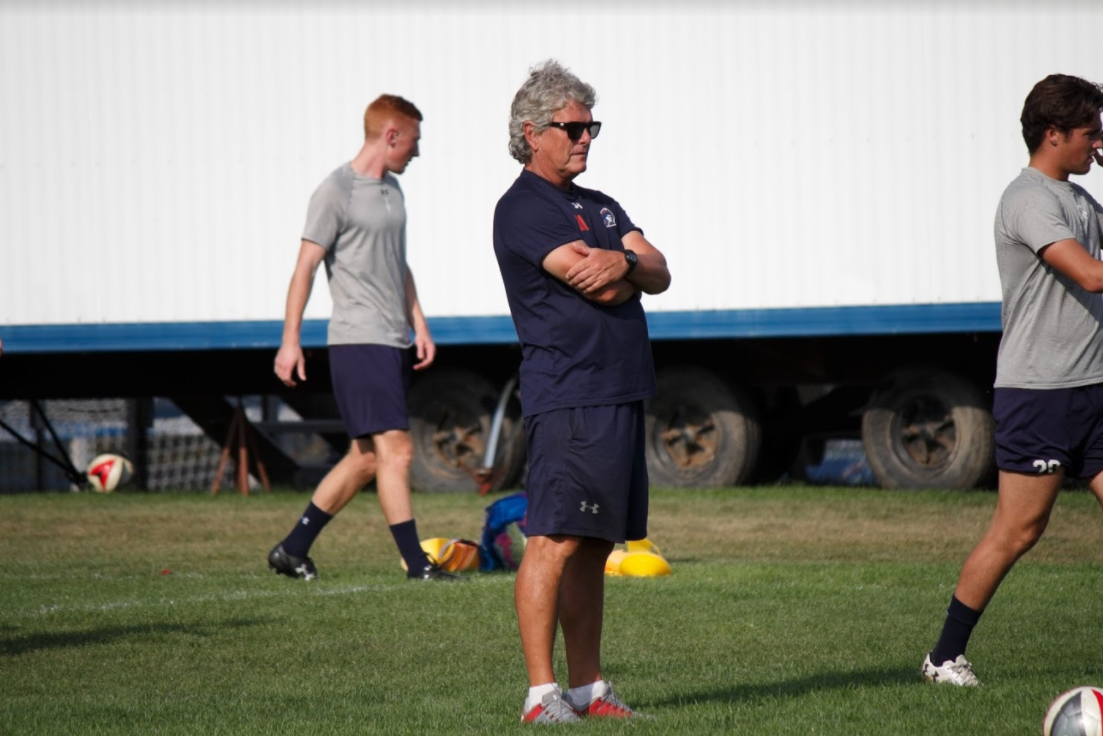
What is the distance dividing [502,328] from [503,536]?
531 centimetres

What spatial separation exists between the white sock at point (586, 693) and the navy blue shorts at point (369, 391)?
3.47 m

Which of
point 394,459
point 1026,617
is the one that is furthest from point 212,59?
point 1026,617

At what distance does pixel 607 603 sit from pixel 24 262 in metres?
8.88

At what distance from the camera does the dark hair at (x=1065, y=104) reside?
5398mm

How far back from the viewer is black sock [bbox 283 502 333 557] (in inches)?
338

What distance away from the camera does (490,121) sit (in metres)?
14.2

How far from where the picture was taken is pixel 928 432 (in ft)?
43.6

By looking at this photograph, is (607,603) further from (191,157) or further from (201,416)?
(201,416)

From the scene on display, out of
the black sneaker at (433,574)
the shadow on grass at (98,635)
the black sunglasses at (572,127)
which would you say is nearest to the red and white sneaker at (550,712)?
the black sunglasses at (572,127)

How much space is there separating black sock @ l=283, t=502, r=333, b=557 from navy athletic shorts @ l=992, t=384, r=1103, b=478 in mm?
4208

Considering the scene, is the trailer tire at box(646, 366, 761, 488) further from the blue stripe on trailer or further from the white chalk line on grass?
the white chalk line on grass

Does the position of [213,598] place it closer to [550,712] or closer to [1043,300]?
[550,712]

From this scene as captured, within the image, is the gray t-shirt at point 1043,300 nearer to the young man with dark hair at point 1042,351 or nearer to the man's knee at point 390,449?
the young man with dark hair at point 1042,351

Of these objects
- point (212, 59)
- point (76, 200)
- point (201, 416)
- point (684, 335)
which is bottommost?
point (201, 416)
